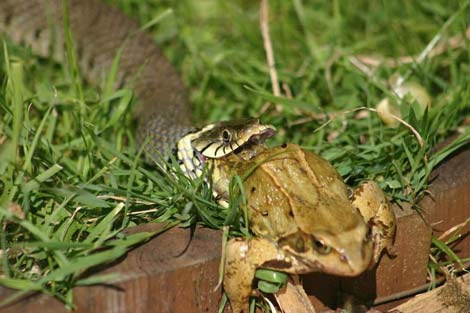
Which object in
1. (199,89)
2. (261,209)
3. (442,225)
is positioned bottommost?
(199,89)

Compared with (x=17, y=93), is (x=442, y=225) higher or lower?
lower

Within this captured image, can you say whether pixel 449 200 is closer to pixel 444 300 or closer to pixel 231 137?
pixel 444 300

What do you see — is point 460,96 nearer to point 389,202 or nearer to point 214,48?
point 389,202

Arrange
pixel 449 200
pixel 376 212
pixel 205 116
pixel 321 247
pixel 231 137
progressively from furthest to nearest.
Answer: pixel 205 116, pixel 449 200, pixel 231 137, pixel 376 212, pixel 321 247

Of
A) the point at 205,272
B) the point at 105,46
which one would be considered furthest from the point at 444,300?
the point at 105,46

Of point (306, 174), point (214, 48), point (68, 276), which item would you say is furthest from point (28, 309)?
point (214, 48)

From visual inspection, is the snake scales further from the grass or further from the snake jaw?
the snake jaw

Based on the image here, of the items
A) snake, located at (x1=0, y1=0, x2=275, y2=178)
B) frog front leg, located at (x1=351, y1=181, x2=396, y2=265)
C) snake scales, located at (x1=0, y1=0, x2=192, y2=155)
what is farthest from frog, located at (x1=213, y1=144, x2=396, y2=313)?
snake scales, located at (x1=0, y1=0, x2=192, y2=155)
